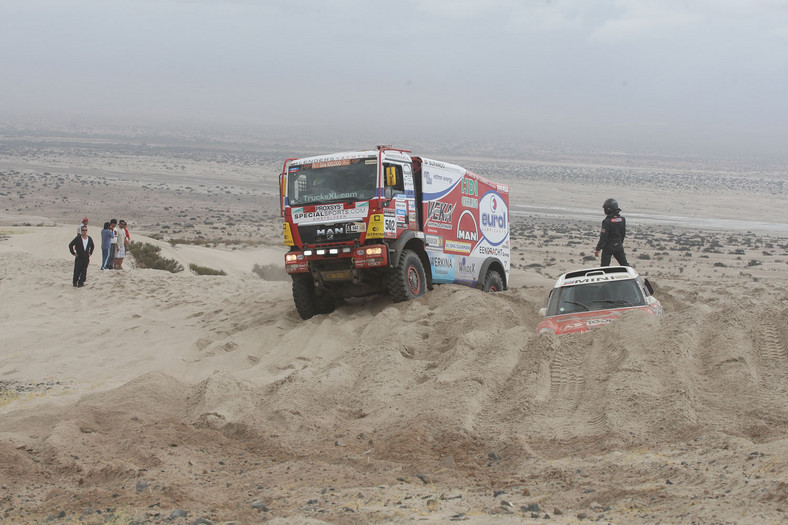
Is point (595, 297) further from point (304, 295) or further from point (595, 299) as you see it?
point (304, 295)

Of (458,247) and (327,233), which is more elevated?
(327,233)

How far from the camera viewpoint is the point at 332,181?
572 inches

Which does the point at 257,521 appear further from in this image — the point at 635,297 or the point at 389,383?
the point at 635,297

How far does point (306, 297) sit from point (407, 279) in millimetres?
1852

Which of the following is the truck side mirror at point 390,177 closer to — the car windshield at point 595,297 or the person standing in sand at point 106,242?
the car windshield at point 595,297

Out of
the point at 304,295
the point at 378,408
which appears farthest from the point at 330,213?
the point at 378,408

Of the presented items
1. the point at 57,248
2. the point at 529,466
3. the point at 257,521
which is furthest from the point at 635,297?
the point at 57,248

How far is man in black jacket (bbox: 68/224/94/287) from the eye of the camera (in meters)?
18.9

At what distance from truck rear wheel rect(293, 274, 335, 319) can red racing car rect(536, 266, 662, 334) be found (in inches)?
Answer: 176

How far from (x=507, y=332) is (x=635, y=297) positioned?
2.40m

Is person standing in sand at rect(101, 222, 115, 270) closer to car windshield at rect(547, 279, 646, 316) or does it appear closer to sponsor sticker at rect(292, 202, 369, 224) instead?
sponsor sticker at rect(292, 202, 369, 224)

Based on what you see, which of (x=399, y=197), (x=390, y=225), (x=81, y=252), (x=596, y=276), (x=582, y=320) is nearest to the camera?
(x=582, y=320)

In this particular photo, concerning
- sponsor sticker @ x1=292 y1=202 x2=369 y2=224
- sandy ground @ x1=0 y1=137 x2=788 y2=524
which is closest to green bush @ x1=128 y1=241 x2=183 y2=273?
sandy ground @ x1=0 y1=137 x2=788 y2=524

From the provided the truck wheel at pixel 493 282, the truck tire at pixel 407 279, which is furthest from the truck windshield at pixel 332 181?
the truck wheel at pixel 493 282
